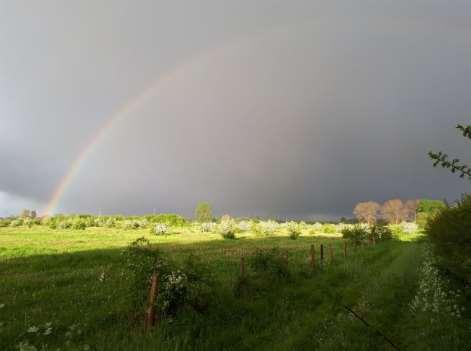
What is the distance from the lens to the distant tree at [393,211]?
523 ft

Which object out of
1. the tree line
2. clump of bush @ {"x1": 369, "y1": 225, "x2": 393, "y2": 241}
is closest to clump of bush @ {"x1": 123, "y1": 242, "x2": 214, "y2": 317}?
clump of bush @ {"x1": 369, "y1": 225, "x2": 393, "y2": 241}

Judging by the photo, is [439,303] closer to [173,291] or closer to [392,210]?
[173,291]

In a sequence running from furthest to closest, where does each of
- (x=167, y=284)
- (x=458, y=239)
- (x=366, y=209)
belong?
(x=366, y=209) → (x=458, y=239) → (x=167, y=284)

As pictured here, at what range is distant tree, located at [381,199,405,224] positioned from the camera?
523 feet

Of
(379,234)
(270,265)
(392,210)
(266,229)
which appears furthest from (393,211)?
(270,265)

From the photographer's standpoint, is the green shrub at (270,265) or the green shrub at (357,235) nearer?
the green shrub at (270,265)

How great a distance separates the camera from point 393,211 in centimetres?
16000

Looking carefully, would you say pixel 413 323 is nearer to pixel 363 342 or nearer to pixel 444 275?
pixel 363 342

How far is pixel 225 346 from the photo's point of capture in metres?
9.06

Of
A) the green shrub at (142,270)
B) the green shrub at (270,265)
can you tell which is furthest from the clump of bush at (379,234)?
the green shrub at (142,270)

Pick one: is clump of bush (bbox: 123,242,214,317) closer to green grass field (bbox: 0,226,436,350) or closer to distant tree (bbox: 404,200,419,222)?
green grass field (bbox: 0,226,436,350)

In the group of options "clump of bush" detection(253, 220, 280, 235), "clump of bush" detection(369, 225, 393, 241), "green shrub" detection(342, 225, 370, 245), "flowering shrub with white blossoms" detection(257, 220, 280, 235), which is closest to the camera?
"green shrub" detection(342, 225, 370, 245)

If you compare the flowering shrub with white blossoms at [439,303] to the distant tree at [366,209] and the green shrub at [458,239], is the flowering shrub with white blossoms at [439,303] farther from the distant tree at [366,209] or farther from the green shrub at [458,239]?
the distant tree at [366,209]

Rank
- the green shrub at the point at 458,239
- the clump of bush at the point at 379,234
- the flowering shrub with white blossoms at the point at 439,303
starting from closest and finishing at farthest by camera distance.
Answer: the green shrub at the point at 458,239
the flowering shrub with white blossoms at the point at 439,303
the clump of bush at the point at 379,234
